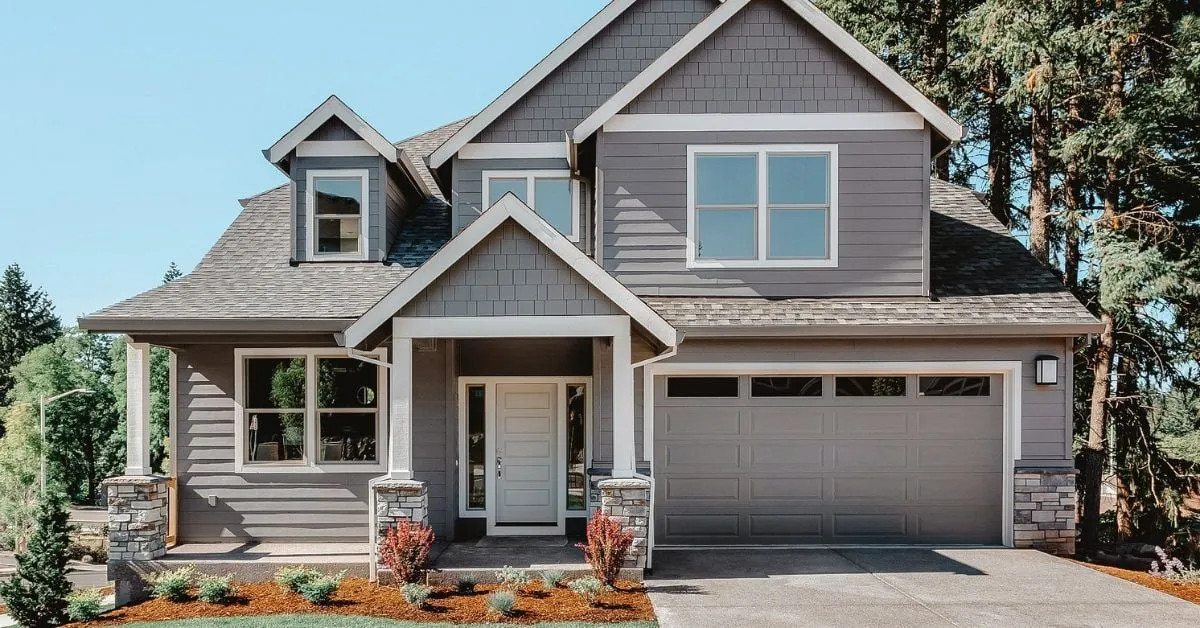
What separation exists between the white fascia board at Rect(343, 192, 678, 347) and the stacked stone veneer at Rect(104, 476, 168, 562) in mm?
3124

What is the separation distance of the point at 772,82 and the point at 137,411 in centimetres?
854

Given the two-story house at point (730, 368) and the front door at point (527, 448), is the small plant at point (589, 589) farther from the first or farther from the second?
the front door at point (527, 448)

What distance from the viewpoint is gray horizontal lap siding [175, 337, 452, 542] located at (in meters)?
9.48

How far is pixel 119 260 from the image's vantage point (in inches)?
2083

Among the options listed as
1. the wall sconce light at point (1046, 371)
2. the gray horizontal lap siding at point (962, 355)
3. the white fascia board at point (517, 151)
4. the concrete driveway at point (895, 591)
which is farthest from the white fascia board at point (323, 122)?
the wall sconce light at point (1046, 371)

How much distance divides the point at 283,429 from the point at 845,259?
290 inches

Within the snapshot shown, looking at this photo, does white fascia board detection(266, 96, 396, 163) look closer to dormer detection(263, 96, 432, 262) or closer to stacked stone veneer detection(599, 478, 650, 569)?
dormer detection(263, 96, 432, 262)

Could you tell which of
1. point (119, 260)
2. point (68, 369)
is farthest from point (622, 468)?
point (119, 260)

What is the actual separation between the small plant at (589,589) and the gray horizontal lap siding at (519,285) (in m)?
2.56

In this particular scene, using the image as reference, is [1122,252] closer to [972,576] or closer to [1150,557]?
[1150,557]

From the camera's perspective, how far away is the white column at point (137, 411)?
338 inches

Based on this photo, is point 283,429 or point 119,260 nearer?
point 283,429

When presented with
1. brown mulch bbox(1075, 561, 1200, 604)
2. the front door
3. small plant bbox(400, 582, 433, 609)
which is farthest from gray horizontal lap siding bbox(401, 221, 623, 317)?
brown mulch bbox(1075, 561, 1200, 604)

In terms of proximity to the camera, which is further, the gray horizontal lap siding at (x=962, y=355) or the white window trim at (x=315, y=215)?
the white window trim at (x=315, y=215)
